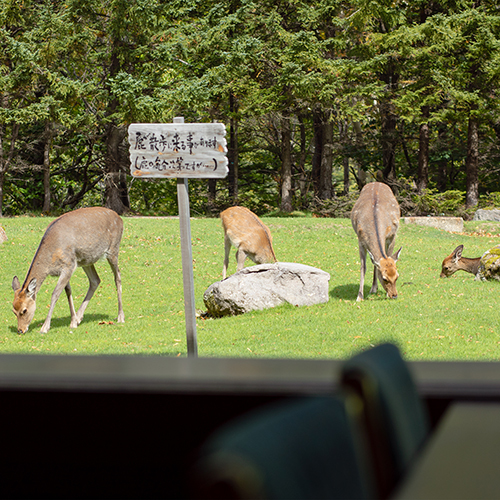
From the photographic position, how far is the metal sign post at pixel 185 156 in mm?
6695

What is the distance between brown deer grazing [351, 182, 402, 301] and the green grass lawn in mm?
522

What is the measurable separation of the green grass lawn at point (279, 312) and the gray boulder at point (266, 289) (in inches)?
11.1

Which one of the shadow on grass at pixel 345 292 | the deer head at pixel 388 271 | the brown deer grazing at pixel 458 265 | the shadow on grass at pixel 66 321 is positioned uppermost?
the deer head at pixel 388 271

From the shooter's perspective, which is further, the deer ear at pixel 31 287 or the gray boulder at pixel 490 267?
the gray boulder at pixel 490 267

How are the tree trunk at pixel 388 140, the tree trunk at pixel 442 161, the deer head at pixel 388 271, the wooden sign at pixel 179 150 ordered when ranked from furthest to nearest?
1. the tree trunk at pixel 442 161
2. the tree trunk at pixel 388 140
3. the deer head at pixel 388 271
4. the wooden sign at pixel 179 150

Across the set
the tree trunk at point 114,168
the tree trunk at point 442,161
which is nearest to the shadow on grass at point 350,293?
the tree trunk at point 114,168

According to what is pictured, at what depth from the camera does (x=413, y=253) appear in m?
17.3

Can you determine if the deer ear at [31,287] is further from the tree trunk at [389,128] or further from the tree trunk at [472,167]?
the tree trunk at [472,167]

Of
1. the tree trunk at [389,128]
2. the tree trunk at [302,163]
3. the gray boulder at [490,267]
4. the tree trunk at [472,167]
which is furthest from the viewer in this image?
the tree trunk at [302,163]

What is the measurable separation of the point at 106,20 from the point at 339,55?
1420cm

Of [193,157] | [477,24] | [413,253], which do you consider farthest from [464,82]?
[193,157]

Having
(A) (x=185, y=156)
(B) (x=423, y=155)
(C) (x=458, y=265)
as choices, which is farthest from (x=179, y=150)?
(B) (x=423, y=155)

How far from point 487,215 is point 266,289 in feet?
62.6

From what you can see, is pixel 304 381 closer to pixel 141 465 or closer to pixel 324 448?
pixel 324 448
